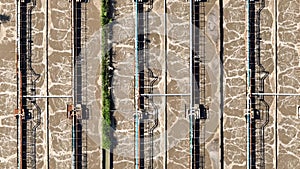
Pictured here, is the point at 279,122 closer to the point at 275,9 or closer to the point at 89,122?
the point at 275,9

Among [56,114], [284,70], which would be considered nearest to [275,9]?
[284,70]

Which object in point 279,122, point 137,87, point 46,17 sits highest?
point 46,17

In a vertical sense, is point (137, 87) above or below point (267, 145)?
above

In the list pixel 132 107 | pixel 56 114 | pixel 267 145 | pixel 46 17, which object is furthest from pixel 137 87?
pixel 267 145

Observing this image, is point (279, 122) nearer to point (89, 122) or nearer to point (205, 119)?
point (205, 119)

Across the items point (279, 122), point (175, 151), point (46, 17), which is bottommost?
point (175, 151)

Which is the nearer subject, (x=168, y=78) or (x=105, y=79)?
(x=105, y=79)
